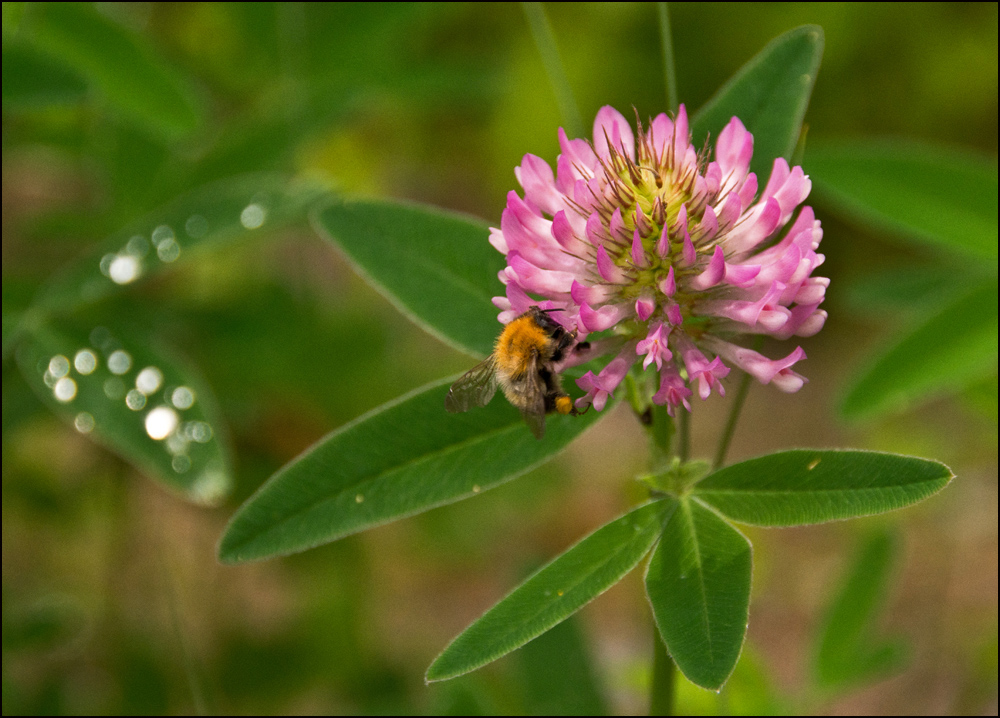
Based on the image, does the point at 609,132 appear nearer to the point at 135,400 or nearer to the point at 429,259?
the point at 429,259

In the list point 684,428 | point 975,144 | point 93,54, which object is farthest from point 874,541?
point 975,144

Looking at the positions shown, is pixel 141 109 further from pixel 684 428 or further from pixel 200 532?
pixel 200 532

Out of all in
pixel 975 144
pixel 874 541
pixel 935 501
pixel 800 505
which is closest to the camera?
A: pixel 800 505

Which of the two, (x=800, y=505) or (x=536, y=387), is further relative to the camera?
(x=536, y=387)

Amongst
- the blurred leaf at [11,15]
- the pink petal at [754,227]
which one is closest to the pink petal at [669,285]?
the pink petal at [754,227]

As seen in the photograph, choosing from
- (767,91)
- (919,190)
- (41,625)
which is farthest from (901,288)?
(41,625)

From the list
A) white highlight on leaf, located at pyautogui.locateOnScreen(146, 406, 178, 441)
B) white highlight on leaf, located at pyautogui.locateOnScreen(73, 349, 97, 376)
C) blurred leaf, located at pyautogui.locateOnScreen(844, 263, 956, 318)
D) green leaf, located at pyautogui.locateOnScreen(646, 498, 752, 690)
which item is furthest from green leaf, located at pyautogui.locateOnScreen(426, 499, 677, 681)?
blurred leaf, located at pyautogui.locateOnScreen(844, 263, 956, 318)

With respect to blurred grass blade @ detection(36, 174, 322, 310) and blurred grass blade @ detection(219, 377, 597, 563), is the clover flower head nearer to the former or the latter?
blurred grass blade @ detection(219, 377, 597, 563)

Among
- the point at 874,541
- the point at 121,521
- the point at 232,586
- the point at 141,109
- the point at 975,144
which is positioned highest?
the point at 975,144

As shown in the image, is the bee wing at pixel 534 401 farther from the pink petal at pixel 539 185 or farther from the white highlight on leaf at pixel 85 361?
the white highlight on leaf at pixel 85 361
